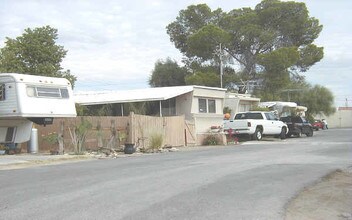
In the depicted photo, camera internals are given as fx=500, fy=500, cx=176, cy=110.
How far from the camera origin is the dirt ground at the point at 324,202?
823 cm

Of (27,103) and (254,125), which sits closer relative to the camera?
(27,103)

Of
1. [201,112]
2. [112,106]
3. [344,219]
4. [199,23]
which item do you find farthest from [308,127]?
[344,219]

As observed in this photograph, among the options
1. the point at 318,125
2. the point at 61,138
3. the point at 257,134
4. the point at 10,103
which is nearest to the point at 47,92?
the point at 10,103

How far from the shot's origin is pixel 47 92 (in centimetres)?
2141

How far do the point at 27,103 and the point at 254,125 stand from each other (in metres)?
16.5

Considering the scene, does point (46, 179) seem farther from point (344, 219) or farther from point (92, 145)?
point (92, 145)

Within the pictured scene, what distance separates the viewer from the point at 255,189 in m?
10.5

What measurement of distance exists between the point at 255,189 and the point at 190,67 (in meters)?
44.3

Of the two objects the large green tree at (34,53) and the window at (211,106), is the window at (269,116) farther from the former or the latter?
the large green tree at (34,53)

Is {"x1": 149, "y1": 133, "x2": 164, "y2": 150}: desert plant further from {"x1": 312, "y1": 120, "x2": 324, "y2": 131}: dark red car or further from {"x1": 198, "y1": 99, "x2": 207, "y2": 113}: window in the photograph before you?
{"x1": 312, "y1": 120, "x2": 324, "y2": 131}: dark red car

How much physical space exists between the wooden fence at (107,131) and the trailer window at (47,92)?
3.81ft

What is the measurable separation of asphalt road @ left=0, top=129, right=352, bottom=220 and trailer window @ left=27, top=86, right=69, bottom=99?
22.4ft

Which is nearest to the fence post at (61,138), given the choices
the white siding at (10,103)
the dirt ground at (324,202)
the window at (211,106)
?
the white siding at (10,103)

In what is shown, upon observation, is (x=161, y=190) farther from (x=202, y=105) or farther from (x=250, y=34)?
(x=250, y=34)
